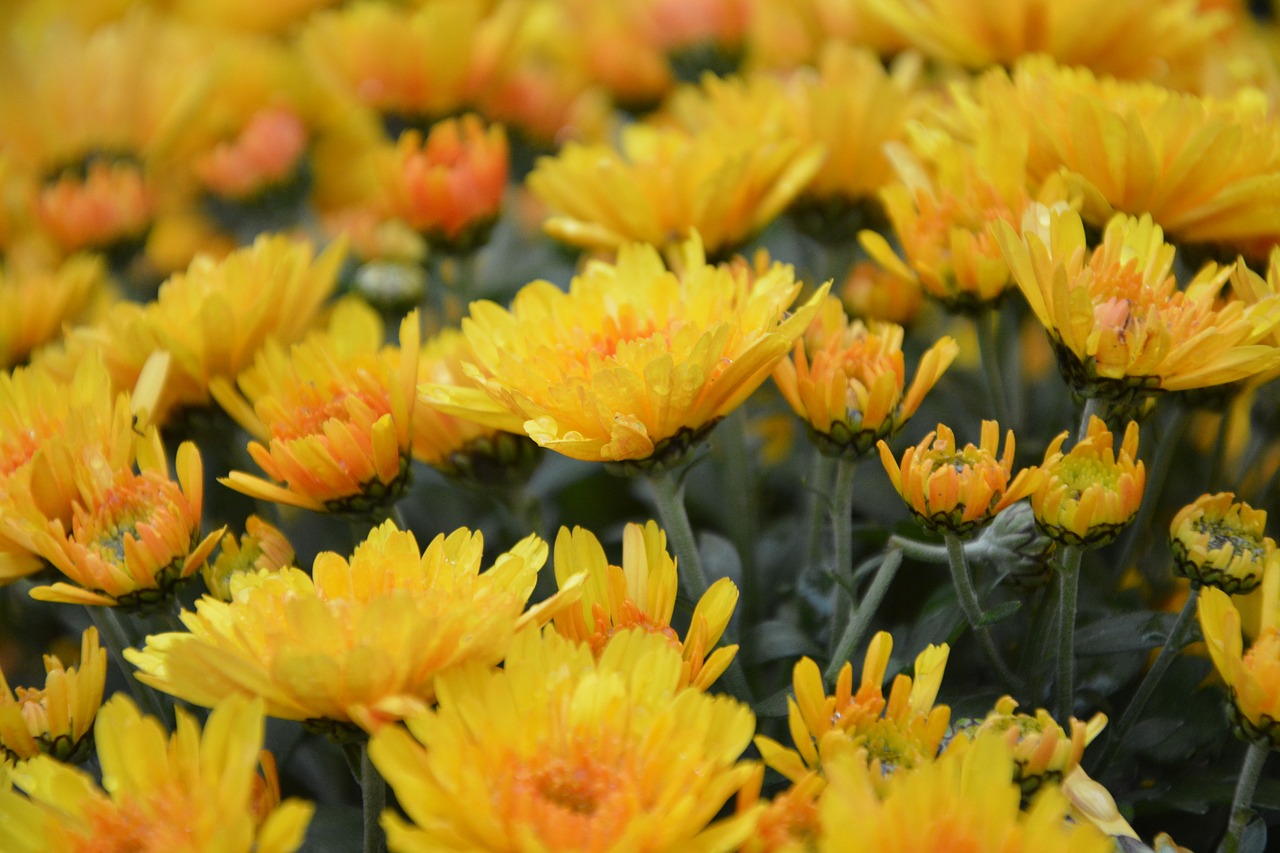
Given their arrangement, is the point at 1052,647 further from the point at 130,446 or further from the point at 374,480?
the point at 130,446

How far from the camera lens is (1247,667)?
391 mm

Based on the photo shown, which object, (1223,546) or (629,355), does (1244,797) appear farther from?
(629,355)

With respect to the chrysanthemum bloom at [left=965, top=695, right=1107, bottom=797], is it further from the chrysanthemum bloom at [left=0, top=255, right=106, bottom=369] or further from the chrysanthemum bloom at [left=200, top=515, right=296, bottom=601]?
the chrysanthemum bloom at [left=0, top=255, right=106, bottom=369]

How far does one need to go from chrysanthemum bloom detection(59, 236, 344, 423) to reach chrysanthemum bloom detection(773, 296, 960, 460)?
265 millimetres

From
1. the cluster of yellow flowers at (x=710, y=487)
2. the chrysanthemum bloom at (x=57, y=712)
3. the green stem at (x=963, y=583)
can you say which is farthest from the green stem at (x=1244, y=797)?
the chrysanthemum bloom at (x=57, y=712)

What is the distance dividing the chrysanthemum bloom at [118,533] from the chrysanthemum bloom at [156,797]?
76 millimetres

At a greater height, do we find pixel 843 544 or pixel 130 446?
pixel 130 446

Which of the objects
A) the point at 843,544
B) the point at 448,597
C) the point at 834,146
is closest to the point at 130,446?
the point at 448,597

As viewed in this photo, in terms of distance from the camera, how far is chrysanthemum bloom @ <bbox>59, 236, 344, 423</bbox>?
0.56 m

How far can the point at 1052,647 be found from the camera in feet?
1.63

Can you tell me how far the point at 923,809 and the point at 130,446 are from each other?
1.19 ft

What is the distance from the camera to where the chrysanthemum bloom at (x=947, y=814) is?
32cm

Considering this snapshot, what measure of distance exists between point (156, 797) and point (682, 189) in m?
0.40

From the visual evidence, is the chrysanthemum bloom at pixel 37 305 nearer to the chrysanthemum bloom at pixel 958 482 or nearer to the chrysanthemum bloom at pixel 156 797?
the chrysanthemum bloom at pixel 156 797
